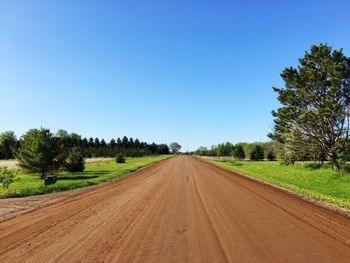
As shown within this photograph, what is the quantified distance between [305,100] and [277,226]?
2924 centimetres

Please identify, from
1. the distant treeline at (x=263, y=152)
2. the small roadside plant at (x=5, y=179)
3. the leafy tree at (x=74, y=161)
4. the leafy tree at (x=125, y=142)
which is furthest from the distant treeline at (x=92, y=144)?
the small roadside plant at (x=5, y=179)

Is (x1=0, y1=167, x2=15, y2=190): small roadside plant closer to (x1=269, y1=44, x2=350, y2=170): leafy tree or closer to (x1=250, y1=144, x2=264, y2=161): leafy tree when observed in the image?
(x1=269, y1=44, x2=350, y2=170): leafy tree

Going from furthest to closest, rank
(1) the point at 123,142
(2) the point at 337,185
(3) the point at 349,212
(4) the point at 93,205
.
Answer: (1) the point at 123,142, (2) the point at 337,185, (4) the point at 93,205, (3) the point at 349,212

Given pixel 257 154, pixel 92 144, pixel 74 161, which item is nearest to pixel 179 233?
pixel 74 161

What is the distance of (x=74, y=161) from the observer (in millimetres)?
41562

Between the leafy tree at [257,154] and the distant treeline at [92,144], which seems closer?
the leafy tree at [257,154]

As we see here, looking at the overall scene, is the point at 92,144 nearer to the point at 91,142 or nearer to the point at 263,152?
the point at 91,142

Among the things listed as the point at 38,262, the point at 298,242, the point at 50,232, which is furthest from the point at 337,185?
the point at 38,262

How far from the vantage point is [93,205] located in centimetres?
1337

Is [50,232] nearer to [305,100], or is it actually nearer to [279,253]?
[279,253]

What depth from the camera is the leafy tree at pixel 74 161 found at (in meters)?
41.3

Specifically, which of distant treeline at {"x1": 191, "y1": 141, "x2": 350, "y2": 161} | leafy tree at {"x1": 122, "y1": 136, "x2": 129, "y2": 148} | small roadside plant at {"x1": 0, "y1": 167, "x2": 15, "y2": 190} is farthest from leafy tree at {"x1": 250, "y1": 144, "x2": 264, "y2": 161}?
leafy tree at {"x1": 122, "y1": 136, "x2": 129, "y2": 148}

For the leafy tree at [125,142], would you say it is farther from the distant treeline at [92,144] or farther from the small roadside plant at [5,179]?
the small roadside plant at [5,179]

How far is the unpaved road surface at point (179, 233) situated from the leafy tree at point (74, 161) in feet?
96.2
